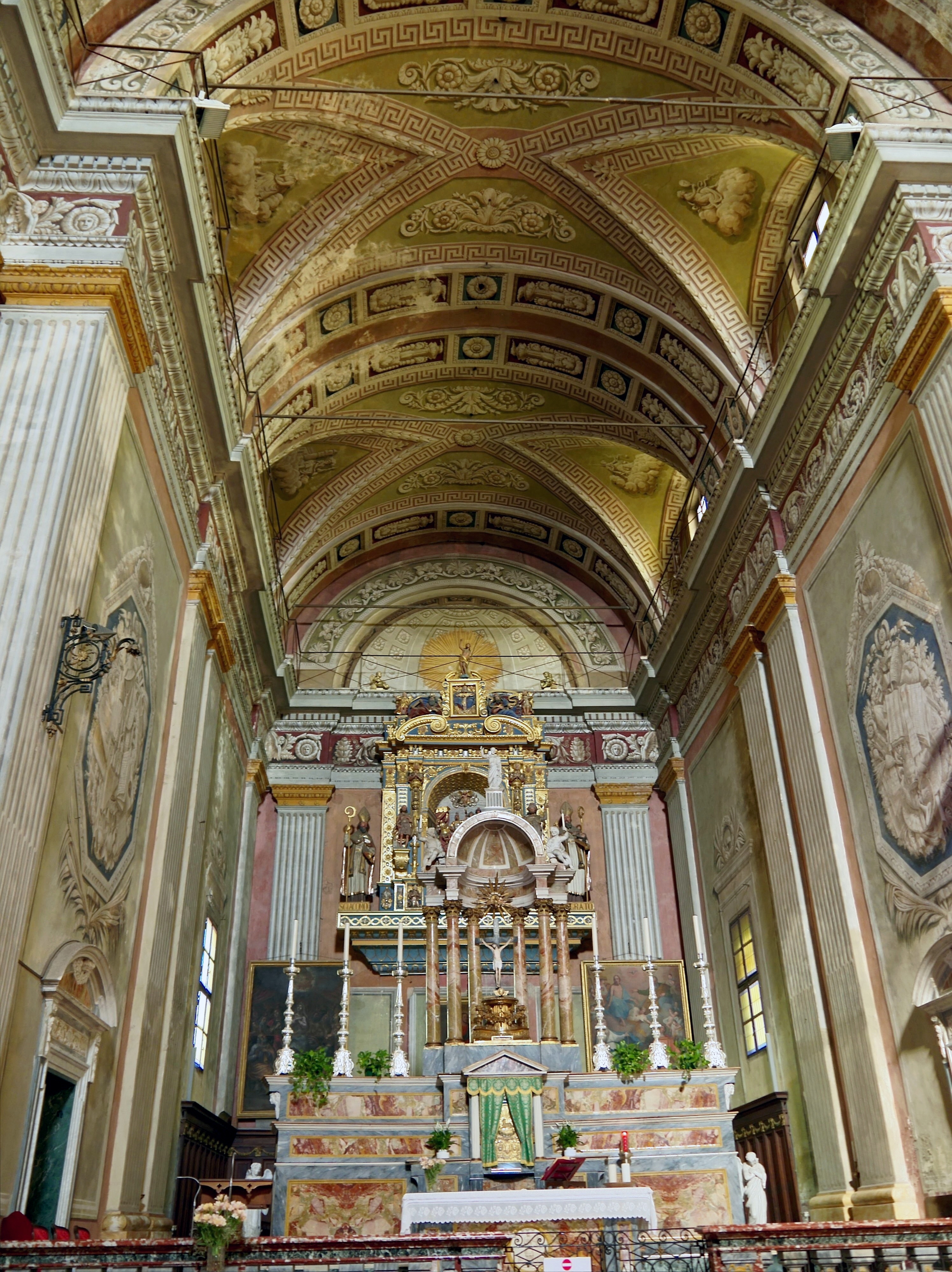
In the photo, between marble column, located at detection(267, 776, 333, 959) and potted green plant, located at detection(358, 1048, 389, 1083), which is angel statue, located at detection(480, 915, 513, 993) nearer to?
potted green plant, located at detection(358, 1048, 389, 1083)

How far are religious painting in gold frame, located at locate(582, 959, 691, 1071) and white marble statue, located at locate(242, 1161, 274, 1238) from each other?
5.52m

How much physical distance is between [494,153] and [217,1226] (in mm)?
13262

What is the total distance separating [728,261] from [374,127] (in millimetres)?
5110

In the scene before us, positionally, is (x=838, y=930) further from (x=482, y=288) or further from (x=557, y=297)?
(x=482, y=288)

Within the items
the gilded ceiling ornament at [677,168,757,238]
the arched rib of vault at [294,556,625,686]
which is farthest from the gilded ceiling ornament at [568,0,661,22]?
the arched rib of vault at [294,556,625,686]

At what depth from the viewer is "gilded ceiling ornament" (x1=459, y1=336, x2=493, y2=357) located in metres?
18.5

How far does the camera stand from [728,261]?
50.3ft

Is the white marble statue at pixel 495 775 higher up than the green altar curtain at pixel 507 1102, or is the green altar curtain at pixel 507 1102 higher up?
the white marble statue at pixel 495 775

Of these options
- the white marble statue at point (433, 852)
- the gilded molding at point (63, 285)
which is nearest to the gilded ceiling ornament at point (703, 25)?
the gilded molding at point (63, 285)

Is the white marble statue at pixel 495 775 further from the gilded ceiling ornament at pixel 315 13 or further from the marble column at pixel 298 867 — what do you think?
the gilded ceiling ornament at pixel 315 13

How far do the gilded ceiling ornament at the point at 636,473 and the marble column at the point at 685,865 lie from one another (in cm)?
486

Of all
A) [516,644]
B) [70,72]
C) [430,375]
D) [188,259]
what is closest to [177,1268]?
[188,259]

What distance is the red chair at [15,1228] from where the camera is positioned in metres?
7.30

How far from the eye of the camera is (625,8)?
13297mm
